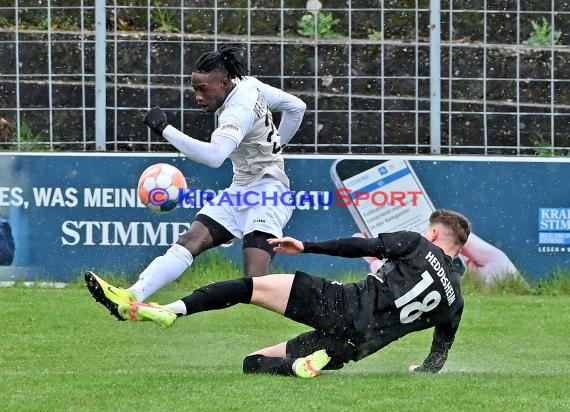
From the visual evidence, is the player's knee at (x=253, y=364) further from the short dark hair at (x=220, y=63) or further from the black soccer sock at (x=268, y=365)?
the short dark hair at (x=220, y=63)

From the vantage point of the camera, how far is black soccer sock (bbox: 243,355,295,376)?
7629 millimetres

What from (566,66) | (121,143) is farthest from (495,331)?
(121,143)

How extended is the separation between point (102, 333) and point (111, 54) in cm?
369

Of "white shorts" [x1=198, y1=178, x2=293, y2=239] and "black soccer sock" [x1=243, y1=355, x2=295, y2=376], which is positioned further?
"white shorts" [x1=198, y1=178, x2=293, y2=239]

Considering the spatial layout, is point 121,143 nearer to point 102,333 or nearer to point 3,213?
point 3,213

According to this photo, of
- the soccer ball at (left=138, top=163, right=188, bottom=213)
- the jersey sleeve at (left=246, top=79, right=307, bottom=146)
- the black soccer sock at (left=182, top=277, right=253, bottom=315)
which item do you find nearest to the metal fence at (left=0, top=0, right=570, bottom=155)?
the soccer ball at (left=138, top=163, right=188, bottom=213)

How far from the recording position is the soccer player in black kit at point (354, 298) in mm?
7516

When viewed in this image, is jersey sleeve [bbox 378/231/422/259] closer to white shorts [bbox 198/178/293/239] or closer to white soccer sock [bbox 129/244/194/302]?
white shorts [bbox 198/178/293/239]

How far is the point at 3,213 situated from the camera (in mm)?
13023

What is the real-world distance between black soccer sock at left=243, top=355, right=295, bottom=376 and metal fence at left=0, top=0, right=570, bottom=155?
5611mm

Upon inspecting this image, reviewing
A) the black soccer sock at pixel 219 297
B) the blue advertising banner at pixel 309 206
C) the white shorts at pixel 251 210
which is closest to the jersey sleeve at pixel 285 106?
the white shorts at pixel 251 210

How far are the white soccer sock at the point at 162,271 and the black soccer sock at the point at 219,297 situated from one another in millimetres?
970

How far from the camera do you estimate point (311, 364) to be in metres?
7.59

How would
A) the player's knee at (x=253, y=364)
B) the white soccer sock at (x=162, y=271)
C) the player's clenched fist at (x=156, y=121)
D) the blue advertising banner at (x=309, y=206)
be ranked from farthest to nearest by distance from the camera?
the blue advertising banner at (x=309, y=206)
the white soccer sock at (x=162, y=271)
the player's clenched fist at (x=156, y=121)
the player's knee at (x=253, y=364)
